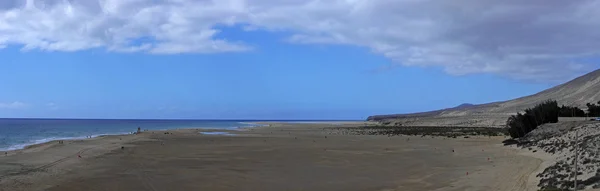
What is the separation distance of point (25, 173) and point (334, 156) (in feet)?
51.6

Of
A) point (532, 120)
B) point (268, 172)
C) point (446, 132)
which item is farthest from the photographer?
point (446, 132)

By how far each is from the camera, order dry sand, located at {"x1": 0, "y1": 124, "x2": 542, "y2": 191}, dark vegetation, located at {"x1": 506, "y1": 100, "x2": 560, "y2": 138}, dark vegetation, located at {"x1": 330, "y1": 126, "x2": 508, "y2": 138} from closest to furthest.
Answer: dry sand, located at {"x1": 0, "y1": 124, "x2": 542, "y2": 191} < dark vegetation, located at {"x1": 506, "y1": 100, "x2": 560, "y2": 138} < dark vegetation, located at {"x1": 330, "y1": 126, "x2": 508, "y2": 138}

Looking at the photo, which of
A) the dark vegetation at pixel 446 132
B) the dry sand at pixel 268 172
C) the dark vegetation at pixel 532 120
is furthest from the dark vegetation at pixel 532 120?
the dry sand at pixel 268 172

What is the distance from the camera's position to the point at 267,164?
24.1 metres

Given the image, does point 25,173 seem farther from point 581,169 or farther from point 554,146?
point 554,146

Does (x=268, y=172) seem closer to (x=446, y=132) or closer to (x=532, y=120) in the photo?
(x=532, y=120)

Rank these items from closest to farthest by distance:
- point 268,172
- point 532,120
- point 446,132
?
point 268,172
point 532,120
point 446,132

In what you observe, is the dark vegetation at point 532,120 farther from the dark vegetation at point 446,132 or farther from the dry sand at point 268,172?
the dry sand at point 268,172

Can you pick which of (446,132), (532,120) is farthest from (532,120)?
(446,132)

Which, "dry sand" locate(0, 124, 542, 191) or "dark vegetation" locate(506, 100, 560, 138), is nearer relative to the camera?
"dry sand" locate(0, 124, 542, 191)

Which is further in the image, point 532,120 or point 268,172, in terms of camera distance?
point 532,120

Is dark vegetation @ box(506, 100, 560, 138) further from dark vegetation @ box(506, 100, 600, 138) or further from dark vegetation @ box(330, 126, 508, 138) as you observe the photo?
dark vegetation @ box(330, 126, 508, 138)

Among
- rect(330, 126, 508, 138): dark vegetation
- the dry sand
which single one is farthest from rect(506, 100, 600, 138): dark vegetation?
the dry sand

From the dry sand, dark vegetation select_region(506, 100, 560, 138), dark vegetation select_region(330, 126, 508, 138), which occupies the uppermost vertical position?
dark vegetation select_region(506, 100, 560, 138)
